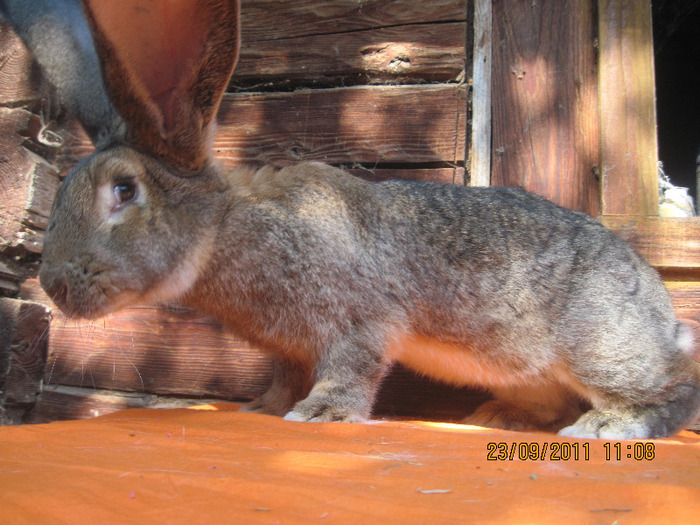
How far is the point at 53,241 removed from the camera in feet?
7.88

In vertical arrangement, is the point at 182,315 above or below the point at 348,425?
above

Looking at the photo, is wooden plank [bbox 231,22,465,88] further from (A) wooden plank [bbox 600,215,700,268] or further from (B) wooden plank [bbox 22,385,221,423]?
(B) wooden plank [bbox 22,385,221,423]

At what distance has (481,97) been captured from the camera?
3.43 m

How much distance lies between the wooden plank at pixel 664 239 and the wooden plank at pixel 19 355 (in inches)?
124

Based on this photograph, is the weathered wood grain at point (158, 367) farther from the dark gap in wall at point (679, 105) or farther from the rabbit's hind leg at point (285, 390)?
the dark gap in wall at point (679, 105)

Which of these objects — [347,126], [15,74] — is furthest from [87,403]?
[347,126]

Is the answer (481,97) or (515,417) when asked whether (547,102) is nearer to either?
(481,97)

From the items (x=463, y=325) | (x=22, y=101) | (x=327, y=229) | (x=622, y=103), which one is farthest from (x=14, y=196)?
(x=622, y=103)

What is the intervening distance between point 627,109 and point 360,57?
1456 millimetres

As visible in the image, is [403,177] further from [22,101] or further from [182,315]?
[22,101]

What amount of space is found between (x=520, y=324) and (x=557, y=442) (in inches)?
32.9

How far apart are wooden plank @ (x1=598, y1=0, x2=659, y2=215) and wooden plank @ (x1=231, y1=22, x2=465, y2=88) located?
78cm

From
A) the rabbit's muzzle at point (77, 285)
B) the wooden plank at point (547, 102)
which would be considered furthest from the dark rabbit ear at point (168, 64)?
the wooden plank at point (547, 102)

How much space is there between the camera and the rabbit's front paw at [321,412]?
2.40m
